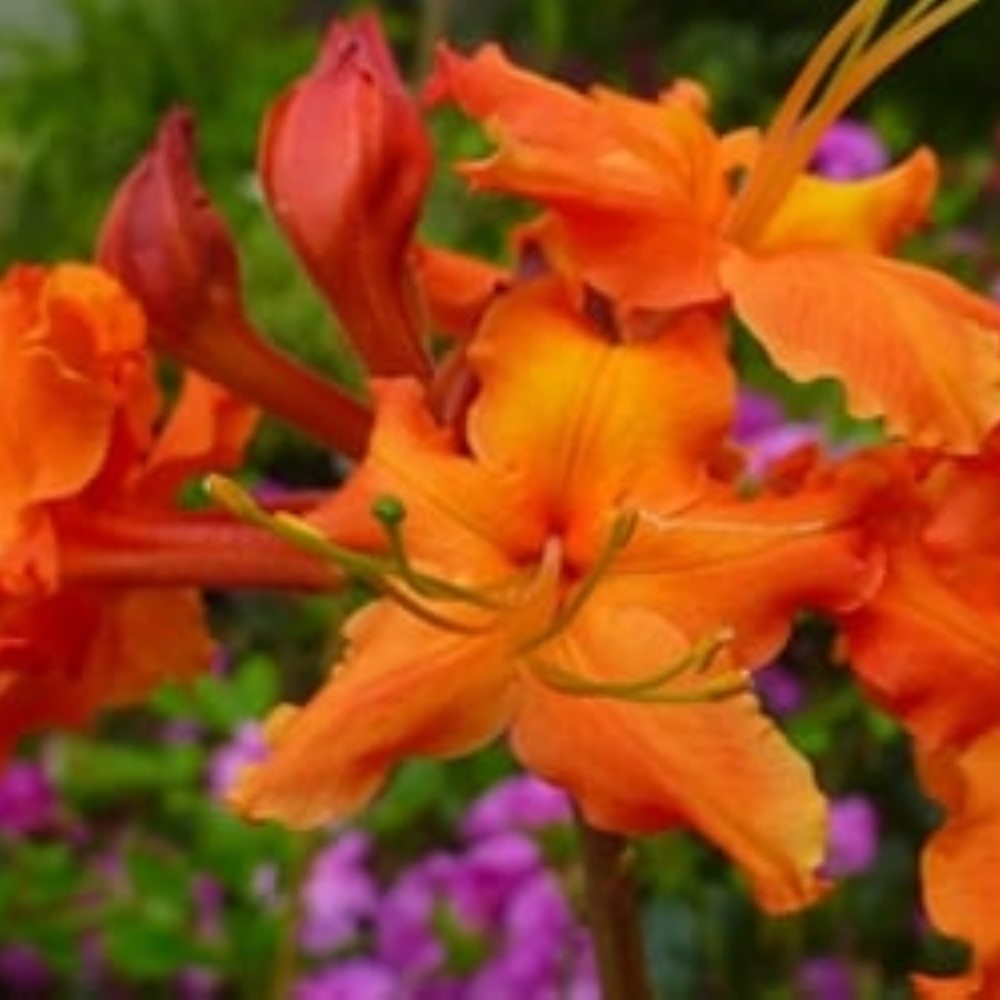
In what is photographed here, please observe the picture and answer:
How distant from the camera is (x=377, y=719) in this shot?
48.1 inches

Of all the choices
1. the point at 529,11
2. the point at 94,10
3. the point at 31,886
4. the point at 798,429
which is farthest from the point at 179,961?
the point at 529,11

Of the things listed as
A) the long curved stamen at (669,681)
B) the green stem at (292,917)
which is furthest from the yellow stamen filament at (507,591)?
the green stem at (292,917)

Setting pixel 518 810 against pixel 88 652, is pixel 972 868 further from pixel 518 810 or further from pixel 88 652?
pixel 518 810

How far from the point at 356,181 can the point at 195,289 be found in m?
0.07

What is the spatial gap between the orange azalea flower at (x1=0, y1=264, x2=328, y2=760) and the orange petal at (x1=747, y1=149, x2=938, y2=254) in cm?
19

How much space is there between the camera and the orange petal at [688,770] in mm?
1196

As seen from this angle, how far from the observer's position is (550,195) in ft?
4.21

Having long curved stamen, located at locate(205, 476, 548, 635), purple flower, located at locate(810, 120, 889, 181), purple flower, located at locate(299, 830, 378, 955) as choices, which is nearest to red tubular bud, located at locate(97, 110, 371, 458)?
long curved stamen, located at locate(205, 476, 548, 635)

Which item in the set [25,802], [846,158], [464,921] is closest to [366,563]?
[464,921]

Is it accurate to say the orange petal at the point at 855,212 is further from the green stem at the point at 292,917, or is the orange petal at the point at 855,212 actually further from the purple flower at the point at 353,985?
the purple flower at the point at 353,985

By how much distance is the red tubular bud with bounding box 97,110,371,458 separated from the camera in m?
1.33

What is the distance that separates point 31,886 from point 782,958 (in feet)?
1.44

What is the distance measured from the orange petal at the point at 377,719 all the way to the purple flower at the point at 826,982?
0.94 meters

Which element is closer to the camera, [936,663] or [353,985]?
[936,663]
